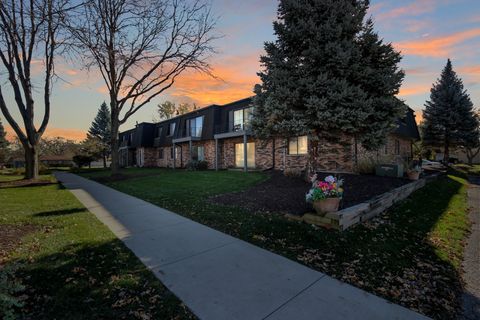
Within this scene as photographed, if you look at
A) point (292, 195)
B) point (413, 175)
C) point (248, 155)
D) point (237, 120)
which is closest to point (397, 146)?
point (413, 175)

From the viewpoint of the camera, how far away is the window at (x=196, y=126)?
72.0ft

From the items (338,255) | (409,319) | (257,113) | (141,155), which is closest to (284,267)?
(338,255)

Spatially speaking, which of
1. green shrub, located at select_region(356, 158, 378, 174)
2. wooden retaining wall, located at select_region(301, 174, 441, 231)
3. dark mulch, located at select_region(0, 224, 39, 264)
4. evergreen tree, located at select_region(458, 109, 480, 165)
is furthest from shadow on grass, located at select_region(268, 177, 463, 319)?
evergreen tree, located at select_region(458, 109, 480, 165)

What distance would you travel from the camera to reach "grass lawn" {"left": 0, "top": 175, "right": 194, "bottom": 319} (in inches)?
97.0

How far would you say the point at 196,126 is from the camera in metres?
22.8

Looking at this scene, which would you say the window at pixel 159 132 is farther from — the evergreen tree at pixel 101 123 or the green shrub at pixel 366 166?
the green shrub at pixel 366 166

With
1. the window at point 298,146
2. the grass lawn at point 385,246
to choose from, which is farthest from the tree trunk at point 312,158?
the window at point 298,146

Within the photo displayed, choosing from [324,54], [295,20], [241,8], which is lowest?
[324,54]

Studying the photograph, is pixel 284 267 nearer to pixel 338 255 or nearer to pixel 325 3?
pixel 338 255

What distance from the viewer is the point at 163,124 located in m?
29.1

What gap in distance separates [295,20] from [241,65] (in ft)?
10.9

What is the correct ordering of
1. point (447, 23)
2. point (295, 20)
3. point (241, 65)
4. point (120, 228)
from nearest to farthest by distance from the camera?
point (120, 228)
point (447, 23)
point (295, 20)
point (241, 65)

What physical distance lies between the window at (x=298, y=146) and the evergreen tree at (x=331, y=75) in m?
5.48

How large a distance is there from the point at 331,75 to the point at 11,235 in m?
9.50
